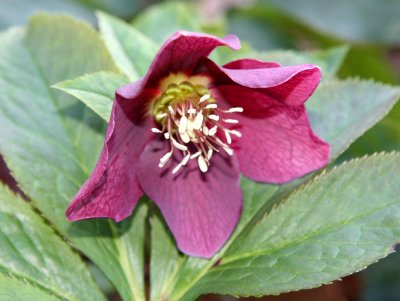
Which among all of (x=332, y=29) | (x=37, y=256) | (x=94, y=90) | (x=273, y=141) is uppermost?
(x=94, y=90)

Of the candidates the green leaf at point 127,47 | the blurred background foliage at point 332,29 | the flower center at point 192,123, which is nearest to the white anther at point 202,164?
the flower center at point 192,123

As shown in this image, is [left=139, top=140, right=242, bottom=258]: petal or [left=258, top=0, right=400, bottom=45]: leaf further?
[left=258, top=0, right=400, bottom=45]: leaf

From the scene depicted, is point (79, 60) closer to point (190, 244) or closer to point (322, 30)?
point (190, 244)

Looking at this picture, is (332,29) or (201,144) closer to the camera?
(201,144)

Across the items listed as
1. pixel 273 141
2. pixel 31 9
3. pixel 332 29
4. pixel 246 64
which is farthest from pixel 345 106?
pixel 31 9

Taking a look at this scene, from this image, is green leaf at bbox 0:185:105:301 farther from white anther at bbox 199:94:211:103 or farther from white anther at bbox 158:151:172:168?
white anther at bbox 199:94:211:103

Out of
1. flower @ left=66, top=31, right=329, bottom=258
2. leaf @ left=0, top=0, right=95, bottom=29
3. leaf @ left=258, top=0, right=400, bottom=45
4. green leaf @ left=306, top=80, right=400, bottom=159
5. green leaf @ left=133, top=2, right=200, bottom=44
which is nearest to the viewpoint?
flower @ left=66, top=31, right=329, bottom=258

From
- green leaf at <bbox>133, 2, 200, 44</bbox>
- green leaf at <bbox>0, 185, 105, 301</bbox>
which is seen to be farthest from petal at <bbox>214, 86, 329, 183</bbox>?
green leaf at <bbox>133, 2, 200, 44</bbox>

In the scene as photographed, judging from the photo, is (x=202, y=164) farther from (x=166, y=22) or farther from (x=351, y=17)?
(x=351, y=17)
